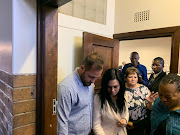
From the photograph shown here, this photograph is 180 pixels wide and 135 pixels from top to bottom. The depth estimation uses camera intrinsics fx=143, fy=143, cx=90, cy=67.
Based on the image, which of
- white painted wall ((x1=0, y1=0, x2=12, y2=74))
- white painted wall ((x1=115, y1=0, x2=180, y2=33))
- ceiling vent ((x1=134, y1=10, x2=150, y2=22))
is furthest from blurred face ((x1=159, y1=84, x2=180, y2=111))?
ceiling vent ((x1=134, y1=10, x2=150, y2=22))

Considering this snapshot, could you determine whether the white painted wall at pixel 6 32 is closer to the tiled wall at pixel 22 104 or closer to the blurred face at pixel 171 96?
the tiled wall at pixel 22 104

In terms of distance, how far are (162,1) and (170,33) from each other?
0.51m

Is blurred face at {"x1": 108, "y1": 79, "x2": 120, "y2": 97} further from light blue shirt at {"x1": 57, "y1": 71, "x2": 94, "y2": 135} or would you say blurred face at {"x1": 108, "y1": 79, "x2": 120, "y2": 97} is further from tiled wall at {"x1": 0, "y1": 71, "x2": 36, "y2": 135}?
tiled wall at {"x1": 0, "y1": 71, "x2": 36, "y2": 135}

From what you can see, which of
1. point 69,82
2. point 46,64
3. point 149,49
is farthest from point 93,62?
point 149,49

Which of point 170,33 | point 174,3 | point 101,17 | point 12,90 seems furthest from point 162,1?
point 12,90

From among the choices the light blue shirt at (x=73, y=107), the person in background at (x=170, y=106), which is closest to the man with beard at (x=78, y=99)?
the light blue shirt at (x=73, y=107)

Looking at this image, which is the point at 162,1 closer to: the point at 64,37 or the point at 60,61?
the point at 64,37

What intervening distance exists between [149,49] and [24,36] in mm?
6002

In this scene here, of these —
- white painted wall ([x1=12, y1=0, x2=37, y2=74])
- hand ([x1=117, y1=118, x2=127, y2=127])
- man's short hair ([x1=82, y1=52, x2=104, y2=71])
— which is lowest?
hand ([x1=117, y1=118, x2=127, y2=127])

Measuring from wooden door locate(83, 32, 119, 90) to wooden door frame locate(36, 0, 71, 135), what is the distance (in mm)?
1019

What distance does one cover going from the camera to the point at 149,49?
6.09 metres

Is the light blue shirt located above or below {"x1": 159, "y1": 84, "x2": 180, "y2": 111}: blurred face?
below

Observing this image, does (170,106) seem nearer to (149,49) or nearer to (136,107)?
(136,107)

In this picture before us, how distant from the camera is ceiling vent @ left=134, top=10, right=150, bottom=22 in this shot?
2318 mm
